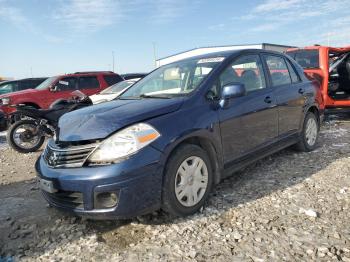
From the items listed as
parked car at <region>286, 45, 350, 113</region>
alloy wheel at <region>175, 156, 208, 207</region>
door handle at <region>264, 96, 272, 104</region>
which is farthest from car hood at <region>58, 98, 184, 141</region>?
parked car at <region>286, 45, 350, 113</region>

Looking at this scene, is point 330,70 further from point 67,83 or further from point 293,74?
point 67,83

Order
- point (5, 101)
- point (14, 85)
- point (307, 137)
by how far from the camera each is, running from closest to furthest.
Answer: point (307, 137)
point (5, 101)
point (14, 85)

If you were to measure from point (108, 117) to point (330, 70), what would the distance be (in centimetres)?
713

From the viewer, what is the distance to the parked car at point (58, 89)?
431 inches

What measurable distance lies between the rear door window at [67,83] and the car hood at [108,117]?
822 cm

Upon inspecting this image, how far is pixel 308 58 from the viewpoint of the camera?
28.8ft

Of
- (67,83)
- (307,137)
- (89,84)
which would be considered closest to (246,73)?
(307,137)

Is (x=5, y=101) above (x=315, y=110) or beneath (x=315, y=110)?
above

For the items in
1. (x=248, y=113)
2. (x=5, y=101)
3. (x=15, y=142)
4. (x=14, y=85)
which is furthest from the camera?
(x=14, y=85)

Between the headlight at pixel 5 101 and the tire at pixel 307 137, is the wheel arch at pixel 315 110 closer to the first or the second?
the tire at pixel 307 137

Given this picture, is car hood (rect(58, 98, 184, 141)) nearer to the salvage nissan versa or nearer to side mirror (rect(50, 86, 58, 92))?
the salvage nissan versa

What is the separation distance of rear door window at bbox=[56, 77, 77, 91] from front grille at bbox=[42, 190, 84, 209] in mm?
8760

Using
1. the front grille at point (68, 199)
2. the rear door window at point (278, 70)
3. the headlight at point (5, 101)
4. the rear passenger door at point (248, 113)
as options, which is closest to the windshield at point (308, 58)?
the rear door window at point (278, 70)

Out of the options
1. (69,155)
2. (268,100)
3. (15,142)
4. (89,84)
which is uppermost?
(89,84)
